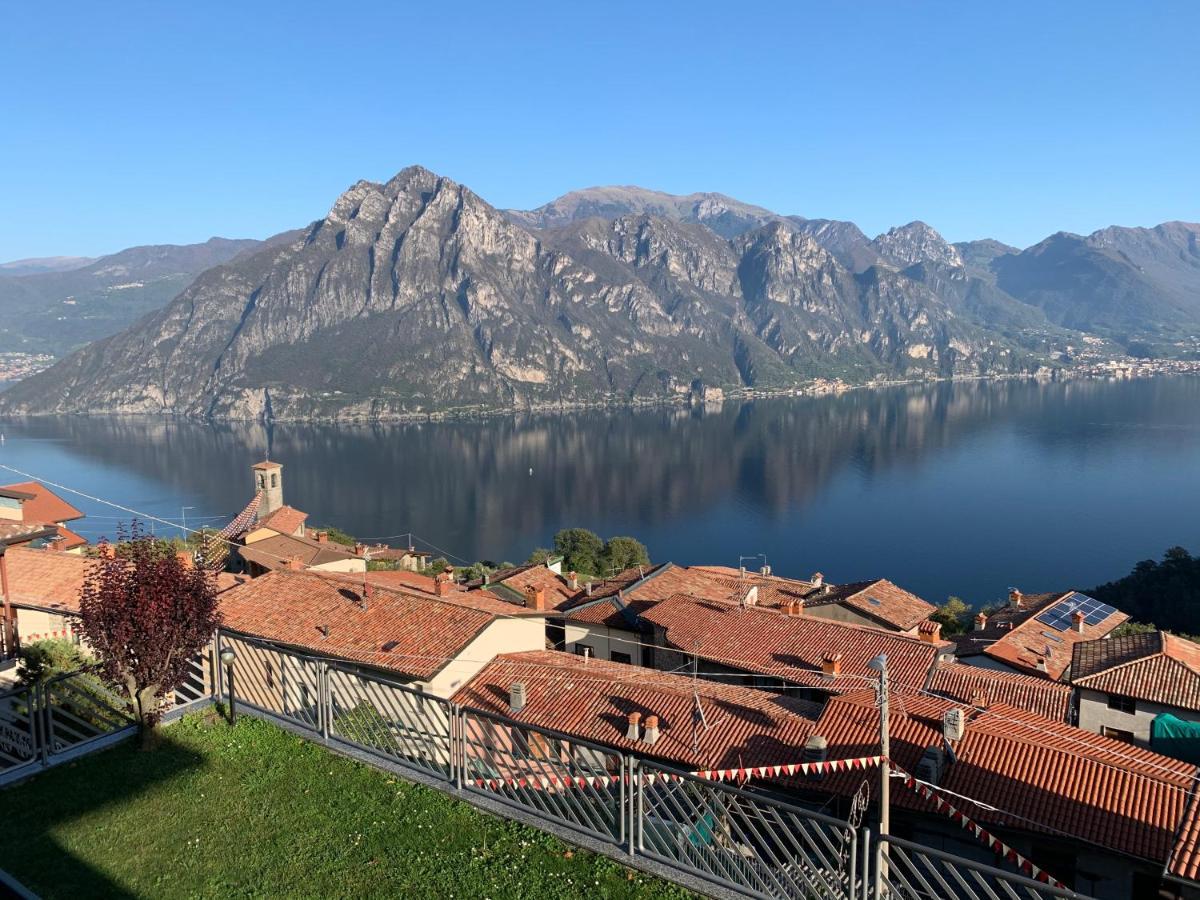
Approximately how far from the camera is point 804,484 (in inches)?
5960

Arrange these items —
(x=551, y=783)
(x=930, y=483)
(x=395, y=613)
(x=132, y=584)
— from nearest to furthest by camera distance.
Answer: (x=551, y=783) < (x=132, y=584) < (x=395, y=613) < (x=930, y=483)

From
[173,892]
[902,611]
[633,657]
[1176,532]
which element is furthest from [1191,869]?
[1176,532]

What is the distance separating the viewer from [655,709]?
63.8ft

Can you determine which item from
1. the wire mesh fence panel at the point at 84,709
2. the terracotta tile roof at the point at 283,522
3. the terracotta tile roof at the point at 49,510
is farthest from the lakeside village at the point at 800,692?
the terracotta tile roof at the point at 49,510

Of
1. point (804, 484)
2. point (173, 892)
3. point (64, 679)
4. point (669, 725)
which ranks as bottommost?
point (804, 484)

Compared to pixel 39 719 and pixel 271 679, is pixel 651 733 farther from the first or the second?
pixel 39 719

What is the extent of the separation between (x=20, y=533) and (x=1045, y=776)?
17978 millimetres

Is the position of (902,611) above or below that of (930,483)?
above

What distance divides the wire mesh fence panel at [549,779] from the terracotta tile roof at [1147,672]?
21690 millimetres

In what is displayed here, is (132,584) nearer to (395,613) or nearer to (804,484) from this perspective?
(395,613)

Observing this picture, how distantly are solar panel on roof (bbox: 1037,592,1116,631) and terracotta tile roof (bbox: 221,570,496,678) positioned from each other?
92.7 ft

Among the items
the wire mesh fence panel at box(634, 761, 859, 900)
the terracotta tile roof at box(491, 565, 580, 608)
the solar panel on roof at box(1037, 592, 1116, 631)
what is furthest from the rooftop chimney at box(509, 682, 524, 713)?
the solar panel on roof at box(1037, 592, 1116, 631)

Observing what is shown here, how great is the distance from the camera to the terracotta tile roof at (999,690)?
75.2 feet

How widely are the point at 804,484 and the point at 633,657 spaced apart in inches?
4958
